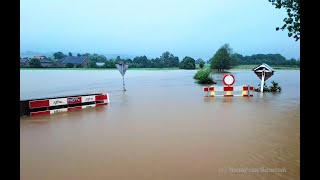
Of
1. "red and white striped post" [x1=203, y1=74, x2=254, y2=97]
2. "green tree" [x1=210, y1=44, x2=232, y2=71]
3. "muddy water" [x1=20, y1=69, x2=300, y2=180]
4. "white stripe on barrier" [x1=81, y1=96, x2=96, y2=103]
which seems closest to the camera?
"muddy water" [x1=20, y1=69, x2=300, y2=180]

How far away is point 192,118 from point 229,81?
792 cm

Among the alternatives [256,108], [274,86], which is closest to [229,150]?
[256,108]

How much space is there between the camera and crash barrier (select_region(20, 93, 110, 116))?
1254 cm

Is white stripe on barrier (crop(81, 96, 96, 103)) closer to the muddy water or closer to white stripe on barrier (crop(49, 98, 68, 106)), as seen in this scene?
white stripe on barrier (crop(49, 98, 68, 106))

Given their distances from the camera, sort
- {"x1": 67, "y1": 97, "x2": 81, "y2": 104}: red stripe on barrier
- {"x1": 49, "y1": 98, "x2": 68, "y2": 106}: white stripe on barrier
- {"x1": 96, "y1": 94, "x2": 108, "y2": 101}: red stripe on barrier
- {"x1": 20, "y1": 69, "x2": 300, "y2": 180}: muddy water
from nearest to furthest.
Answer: {"x1": 20, "y1": 69, "x2": 300, "y2": 180}: muddy water, {"x1": 49, "y1": 98, "x2": 68, "y2": 106}: white stripe on barrier, {"x1": 67, "y1": 97, "x2": 81, "y2": 104}: red stripe on barrier, {"x1": 96, "y1": 94, "x2": 108, "y2": 101}: red stripe on barrier

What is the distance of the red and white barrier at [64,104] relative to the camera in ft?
41.8

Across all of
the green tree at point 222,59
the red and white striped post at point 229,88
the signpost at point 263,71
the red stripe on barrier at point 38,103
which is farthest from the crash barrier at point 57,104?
the green tree at point 222,59

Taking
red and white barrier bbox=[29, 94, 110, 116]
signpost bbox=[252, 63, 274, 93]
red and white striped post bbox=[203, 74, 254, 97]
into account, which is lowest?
red and white barrier bbox=[29, 94, 110, 116]

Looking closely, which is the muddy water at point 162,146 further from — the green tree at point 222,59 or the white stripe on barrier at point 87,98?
the green tree at point 222,59

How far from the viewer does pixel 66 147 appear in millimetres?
7676

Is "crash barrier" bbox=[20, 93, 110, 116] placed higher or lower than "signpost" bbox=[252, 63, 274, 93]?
lower

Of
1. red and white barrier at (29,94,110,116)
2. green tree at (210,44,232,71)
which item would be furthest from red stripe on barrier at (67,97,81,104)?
green tree at (210,44,232,71)
